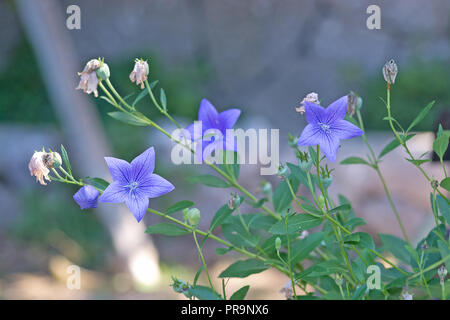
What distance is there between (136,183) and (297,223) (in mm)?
155

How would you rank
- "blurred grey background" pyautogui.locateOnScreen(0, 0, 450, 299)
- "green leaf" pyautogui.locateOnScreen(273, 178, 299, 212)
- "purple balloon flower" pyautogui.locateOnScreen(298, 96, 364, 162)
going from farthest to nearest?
"blurred grey background" pyautogui.locateOnScreen(0, 0, 450, 299)
"green leaf" pyautogui.locateOnScreen(273, 178, 299, 212)
"purple balloon flower" pyautogui.locateOnScreen(298, 96, 364, 162)

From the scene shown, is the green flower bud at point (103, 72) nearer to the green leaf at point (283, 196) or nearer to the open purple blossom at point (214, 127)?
the open purple blossom at point (214, 127)

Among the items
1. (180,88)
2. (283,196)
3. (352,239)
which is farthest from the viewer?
(180,88)

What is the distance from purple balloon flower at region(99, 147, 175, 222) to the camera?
490 millimetres

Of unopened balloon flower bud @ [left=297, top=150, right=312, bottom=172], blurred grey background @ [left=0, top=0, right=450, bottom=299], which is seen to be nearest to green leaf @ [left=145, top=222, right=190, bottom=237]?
unopened balloon flower bud @ [left=297, top=150, right=312, bottom=172]

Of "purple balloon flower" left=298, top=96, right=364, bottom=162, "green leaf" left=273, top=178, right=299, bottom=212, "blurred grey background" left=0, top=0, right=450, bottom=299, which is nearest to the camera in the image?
"purple balloon flower" left=298, top=96, right=364, bottom=162

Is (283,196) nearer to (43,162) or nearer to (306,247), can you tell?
(306,247)

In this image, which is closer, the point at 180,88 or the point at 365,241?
the point at 365,241

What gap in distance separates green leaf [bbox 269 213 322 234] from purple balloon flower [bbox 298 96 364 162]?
2.7 inches

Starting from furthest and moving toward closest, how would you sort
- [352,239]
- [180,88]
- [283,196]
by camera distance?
[180,88] → [283,196] → [352,239]

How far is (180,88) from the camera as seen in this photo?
15.1ft

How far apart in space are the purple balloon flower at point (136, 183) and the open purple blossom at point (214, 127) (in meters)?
0.07

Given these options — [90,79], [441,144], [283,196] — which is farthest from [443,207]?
[90,79]

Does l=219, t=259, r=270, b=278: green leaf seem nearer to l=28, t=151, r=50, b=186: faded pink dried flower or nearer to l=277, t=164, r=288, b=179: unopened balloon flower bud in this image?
l=277, t=164, r=288, b=179: unopened balloon flower bud
